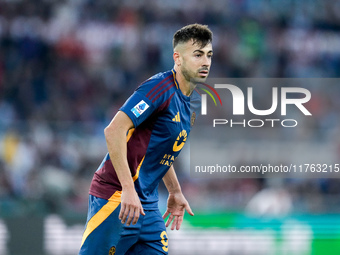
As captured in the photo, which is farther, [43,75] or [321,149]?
[43,75]

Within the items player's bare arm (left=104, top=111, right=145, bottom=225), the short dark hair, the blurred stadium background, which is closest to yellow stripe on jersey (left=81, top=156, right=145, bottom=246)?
player's bare arm (left=104, top=111, right=145, bottom=225)

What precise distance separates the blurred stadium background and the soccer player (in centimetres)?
445

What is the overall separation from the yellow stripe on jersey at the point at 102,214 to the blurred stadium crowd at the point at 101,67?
203 inches

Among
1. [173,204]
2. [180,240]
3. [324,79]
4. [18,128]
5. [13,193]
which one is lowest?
[173,204]

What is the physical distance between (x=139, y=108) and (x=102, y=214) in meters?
0.80

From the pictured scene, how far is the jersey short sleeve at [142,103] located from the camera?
4129 mm

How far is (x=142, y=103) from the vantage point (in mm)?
4184

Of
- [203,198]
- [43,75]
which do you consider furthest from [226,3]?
[203,198]

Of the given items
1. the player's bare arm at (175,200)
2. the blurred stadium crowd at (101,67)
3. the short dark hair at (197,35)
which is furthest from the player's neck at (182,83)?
the blurred stadium crowd at (101,67)

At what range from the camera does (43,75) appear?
44.5 ft

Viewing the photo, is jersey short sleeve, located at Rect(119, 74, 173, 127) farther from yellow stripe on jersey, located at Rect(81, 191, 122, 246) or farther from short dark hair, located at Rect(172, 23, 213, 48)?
yellow stripe on jersey, located at Rect(81, 191, 122, 246)

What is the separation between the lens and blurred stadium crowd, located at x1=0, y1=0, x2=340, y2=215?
1005 centimetres

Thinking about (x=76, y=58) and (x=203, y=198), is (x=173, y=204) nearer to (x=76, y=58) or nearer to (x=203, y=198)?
(x=203, y=198)

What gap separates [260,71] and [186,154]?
4.56 m
